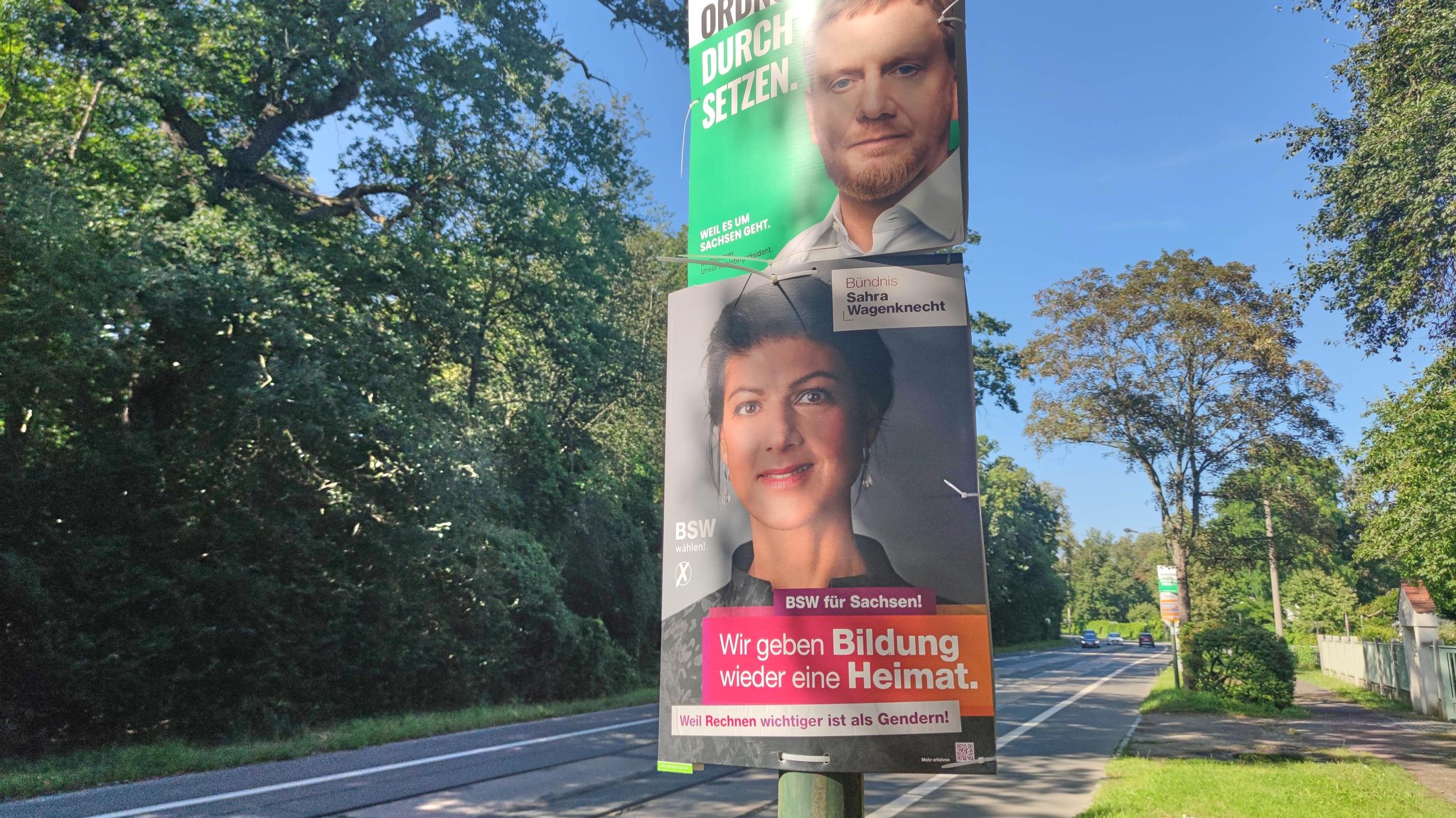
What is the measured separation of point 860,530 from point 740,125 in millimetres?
1286

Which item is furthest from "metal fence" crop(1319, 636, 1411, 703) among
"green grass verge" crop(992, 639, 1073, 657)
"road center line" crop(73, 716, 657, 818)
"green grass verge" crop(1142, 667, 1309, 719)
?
"green grass verge" crop(992, 639, 1073, 657)

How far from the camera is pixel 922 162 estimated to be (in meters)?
2.53

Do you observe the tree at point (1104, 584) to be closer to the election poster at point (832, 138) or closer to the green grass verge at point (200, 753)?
the green grass verge at point (200, 753)

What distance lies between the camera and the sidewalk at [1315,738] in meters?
12.8

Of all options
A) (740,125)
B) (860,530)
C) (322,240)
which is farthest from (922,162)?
(322,240)

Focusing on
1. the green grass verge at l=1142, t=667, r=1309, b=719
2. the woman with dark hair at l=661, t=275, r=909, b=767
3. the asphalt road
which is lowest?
the green grass verge at l=1142, t=667, r=1309, b=719

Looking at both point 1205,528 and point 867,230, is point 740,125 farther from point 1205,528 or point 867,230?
point 1205,528

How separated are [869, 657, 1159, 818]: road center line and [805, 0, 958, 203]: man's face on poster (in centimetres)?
185

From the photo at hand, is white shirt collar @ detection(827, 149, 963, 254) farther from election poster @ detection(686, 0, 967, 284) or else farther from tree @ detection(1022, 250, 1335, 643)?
tree @ detection(1022, 250, 1335, 643)

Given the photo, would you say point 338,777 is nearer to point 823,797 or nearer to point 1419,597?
point 823,797

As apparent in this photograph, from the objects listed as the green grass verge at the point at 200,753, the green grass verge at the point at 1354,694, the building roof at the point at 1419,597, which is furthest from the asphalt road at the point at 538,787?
the green grass verge at the point at 1354,694

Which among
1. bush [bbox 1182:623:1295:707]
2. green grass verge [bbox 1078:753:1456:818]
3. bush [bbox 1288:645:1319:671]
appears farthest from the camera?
bush [bbox 1288:645:1319:671]

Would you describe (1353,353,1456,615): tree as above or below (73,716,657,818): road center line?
above

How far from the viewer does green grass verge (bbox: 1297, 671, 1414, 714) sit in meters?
22.7
